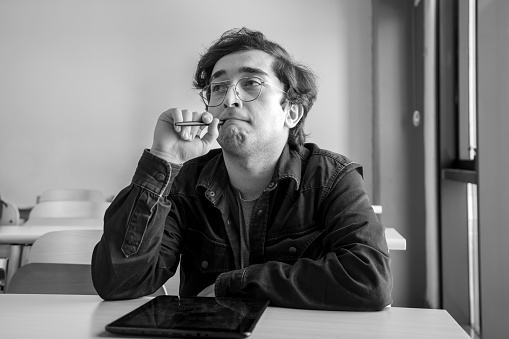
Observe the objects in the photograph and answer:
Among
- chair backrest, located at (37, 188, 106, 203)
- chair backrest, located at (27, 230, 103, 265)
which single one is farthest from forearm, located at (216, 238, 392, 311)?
chair backrest, located at (37, 188, 106, 203)

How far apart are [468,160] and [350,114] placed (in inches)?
67.6

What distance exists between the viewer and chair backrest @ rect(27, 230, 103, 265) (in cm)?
165

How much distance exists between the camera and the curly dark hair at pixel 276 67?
5.29 ft

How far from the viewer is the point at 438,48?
132 inches

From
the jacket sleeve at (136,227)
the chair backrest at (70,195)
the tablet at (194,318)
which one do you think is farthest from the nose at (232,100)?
the chair backrest at (70,195)

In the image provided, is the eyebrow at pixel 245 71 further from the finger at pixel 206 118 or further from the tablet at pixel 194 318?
the tablet at pixel 194 318

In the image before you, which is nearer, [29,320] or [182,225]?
[29,320]

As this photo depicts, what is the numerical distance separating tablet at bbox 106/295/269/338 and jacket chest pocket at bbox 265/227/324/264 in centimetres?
29

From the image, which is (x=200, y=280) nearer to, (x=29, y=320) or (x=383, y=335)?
(x=29, y=320)

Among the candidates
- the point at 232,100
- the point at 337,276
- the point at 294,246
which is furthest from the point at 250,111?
the point at 337,276

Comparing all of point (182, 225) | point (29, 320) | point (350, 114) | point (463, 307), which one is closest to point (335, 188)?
point (182, 225)

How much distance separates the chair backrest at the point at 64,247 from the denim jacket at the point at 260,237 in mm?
404

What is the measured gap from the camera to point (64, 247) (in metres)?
1.68

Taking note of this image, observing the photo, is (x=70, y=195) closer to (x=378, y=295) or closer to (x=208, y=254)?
(x=208, y=254)
